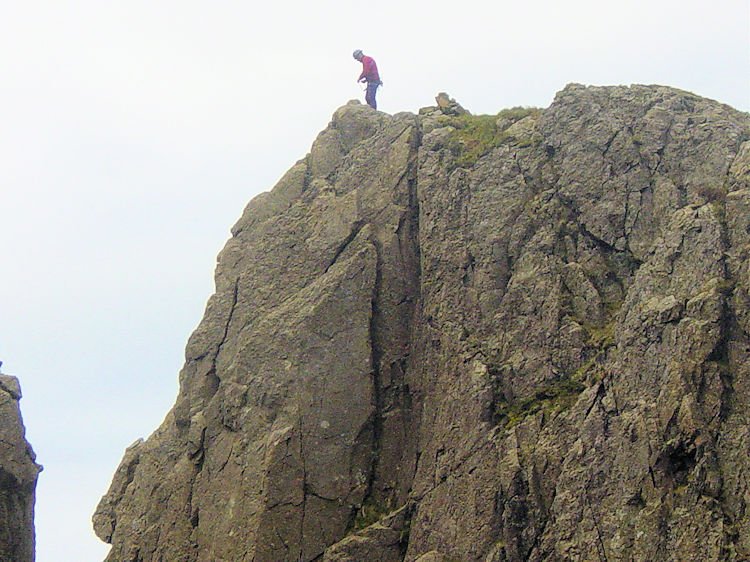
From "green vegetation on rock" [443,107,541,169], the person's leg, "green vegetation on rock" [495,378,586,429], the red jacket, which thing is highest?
the red jacket

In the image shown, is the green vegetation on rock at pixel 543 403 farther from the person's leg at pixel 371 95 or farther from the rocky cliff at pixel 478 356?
the person's leg at pixel 371 95

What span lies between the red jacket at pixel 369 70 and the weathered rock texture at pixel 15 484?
22514 mm

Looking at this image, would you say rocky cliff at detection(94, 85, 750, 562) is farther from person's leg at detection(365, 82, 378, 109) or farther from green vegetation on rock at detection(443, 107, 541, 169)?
person's leg at detection(365, 82, 378, 109)

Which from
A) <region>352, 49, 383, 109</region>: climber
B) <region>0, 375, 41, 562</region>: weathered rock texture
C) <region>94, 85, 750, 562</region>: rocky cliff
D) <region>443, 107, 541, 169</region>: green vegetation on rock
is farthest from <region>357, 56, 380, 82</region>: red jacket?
<region>0, 375, 41, 562</region>: weathered rock texture

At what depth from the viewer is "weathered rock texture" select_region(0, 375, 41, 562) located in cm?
4944

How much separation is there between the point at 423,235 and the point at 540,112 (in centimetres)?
747

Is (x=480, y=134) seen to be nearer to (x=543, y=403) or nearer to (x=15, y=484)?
(x=543, y=403)

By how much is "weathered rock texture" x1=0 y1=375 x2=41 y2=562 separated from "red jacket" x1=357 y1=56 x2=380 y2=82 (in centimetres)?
2251

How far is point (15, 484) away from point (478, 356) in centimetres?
2395

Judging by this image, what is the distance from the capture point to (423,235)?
42406 mm

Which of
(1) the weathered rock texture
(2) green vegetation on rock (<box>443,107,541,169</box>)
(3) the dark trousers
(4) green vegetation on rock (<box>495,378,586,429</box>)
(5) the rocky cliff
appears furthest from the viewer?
(3) the dark trousers

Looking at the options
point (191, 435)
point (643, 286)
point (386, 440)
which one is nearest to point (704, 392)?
point (643, 286)

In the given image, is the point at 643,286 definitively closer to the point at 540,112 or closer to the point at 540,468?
the point at 540,468

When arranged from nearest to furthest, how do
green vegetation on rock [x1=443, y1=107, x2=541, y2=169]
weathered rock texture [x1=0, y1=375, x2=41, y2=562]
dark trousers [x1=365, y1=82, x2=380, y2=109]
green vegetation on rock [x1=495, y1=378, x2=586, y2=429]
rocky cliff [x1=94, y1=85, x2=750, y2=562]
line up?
rocky cliff [x1=94, y1=85, x2=750, y2=562]
green vegetation on rock [x1=495, y1=378, x2=586, y2=429]
green vegetation on rock [x1=443, y1=107, x2=541, y2=169]
weathered rock texture [x1=0, y1=375, x2=41, y2=562]
dark trousers [x1=365, y1=82, x2=380, y2=109]
